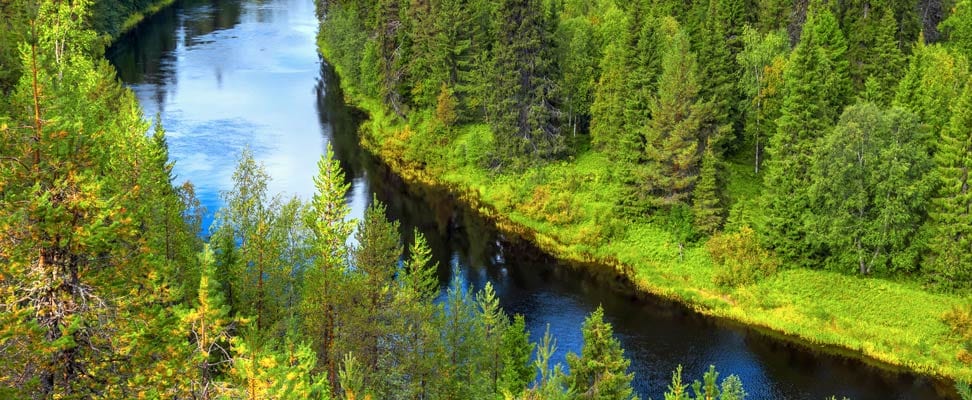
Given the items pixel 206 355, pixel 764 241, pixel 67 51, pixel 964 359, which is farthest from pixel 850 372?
pixel 67 51

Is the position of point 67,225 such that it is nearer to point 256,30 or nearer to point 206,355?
point 206,355

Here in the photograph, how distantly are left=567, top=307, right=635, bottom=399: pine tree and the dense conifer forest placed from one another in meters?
0.12

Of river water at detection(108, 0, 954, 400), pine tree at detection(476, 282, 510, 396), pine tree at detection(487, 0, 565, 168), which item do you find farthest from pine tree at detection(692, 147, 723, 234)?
pine tree at detection(476, 282, 510, 396)

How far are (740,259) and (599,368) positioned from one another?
28751mm

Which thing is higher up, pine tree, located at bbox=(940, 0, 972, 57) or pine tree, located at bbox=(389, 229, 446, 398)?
pine tree, located at bbox=(940, 0, 972, 57)

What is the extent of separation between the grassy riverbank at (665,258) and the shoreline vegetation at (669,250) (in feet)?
0.28

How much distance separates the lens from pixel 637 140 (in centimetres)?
6562

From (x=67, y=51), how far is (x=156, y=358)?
103 feet

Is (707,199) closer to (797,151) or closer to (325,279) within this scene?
(797,151)

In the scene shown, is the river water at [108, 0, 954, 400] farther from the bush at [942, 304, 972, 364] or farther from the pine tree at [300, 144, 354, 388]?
the pine tree at [300, 144, 354, 388]

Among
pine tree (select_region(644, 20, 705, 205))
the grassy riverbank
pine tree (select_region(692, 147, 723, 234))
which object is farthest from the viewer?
pine tree (select_region(644, 20, 705, 205))

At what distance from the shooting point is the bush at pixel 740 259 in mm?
54656

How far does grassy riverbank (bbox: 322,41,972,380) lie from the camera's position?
4797 centimetres

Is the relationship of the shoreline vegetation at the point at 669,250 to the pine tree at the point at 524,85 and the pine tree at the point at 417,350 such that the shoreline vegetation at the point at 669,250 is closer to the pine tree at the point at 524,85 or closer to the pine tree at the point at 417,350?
the pine tree at the point at 524,85
